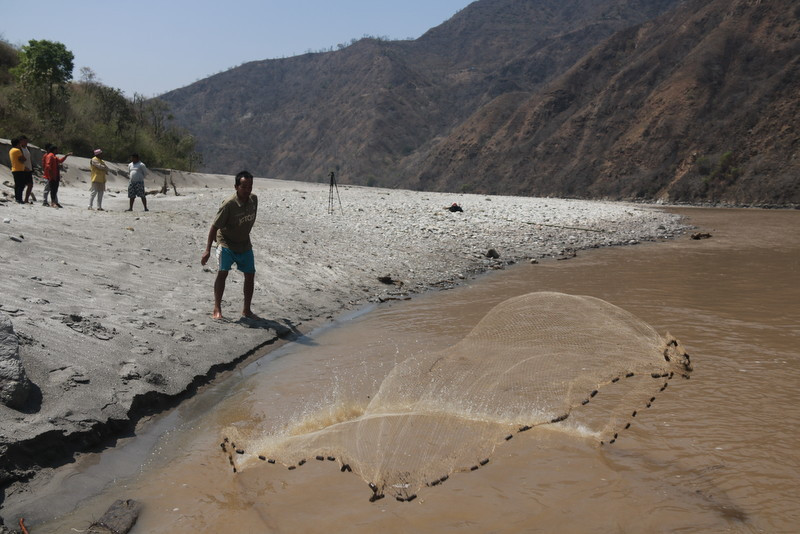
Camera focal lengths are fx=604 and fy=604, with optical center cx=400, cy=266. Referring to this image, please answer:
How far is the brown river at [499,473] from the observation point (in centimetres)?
341

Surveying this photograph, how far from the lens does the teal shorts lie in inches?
278

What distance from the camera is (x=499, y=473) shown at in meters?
3.94

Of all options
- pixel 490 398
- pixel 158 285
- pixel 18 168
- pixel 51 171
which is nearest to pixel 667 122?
pixel 51 171

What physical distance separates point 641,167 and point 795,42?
13.8m

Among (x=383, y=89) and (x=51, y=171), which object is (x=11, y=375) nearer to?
(x=51, y=171)

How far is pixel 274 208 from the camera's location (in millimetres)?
17594

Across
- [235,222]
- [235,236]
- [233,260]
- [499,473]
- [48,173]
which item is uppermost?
[48,173]

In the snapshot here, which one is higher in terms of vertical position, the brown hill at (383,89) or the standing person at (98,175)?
the brown hill at (383,89)

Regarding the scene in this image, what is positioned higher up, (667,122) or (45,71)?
(667,122)

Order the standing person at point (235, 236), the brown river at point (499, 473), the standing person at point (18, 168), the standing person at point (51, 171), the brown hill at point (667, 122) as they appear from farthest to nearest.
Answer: the brown hill at point (667, 122), the standing person at point (51, 171), the standing person at point (18, 168), the standing person at point (235, 236), the brown river at point (499, 473)

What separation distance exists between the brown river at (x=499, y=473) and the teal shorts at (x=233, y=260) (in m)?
1.12

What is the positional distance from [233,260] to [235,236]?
29 cm

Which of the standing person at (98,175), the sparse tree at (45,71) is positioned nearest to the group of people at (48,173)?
the standing person at (98,175)

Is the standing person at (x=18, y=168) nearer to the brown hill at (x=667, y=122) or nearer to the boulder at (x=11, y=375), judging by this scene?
the boulder at (x=11, y=375)
